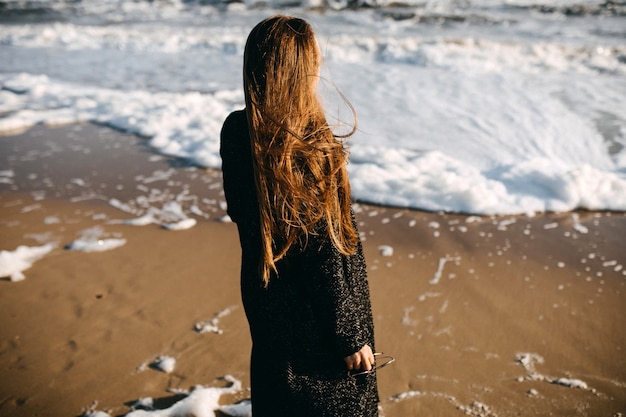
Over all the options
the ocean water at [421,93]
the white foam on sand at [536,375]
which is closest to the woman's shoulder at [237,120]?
the ocean water at [421,93]

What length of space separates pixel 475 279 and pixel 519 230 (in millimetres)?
1028

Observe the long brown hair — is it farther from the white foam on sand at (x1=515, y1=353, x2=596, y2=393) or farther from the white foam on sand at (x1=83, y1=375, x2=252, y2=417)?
the white foam on sand at (x1=515, y1=353, x2=596, y2=393)

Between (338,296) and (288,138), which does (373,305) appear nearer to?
(338,296)

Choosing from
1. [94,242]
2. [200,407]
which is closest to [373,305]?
[200,407]

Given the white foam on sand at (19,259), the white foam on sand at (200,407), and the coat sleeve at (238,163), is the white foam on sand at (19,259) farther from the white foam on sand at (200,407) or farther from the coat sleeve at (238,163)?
the coat sleeve at (238,163)

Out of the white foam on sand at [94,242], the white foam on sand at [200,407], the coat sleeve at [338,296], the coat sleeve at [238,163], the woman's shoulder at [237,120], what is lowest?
the white foam on sand at [200,407]

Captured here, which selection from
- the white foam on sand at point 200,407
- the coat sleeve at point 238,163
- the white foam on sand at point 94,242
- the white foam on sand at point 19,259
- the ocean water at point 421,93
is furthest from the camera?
the ocean water at point 421,93

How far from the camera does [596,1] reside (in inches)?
787

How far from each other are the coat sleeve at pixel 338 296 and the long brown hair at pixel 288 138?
0.19 feet

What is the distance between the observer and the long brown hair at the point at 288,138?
1.47 meters

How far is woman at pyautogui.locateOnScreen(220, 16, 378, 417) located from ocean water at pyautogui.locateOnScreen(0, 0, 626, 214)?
1.05ft

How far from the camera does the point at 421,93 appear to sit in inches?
365

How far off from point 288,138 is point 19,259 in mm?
3689

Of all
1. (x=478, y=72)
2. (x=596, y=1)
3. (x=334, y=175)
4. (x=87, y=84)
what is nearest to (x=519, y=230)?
(x=334, y=175)
